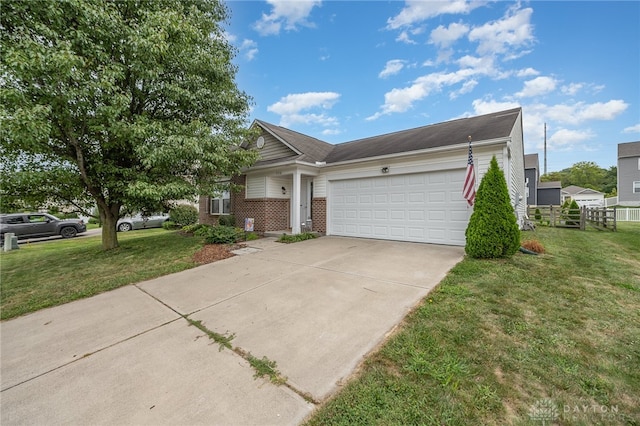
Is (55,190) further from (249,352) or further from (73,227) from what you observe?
(73,227)

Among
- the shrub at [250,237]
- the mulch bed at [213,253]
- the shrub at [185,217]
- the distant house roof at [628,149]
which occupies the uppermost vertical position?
the distant house roof at [628,149]

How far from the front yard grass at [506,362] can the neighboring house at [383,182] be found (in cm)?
386

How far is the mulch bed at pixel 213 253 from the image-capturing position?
6.55 m

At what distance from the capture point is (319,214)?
34.3 feet

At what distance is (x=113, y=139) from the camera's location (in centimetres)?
701

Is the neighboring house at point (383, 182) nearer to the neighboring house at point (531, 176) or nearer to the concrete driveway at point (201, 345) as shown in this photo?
the concrete driveway at point (201, 345)

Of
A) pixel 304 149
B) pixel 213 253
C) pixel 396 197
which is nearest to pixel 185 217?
pixel 304 149

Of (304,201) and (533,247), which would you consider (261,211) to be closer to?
(304,201)

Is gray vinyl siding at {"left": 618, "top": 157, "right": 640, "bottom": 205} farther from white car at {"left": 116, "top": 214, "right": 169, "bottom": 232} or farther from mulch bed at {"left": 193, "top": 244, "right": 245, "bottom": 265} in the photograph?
white car at {"left": 116, "top": 214, "right": 169, "bottom": 232}

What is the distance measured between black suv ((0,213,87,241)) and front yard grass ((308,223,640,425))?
61.7 feet

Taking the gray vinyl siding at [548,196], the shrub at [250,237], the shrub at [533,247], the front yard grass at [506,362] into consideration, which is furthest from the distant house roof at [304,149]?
the gray vinyl siding at [548,196]

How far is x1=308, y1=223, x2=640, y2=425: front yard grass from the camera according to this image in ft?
5.79

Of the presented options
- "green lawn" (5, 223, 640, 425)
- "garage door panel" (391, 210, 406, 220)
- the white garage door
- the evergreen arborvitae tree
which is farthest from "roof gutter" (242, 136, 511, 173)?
"green lawn" (5, 223, 640, 425)

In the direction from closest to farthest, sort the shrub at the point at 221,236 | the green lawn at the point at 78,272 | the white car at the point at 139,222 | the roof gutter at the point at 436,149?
the green lawn at the point at 78,272
the roof gutter at the point at 436,149
the shrub at the point at 221,236
the white car at the point at 139,222
